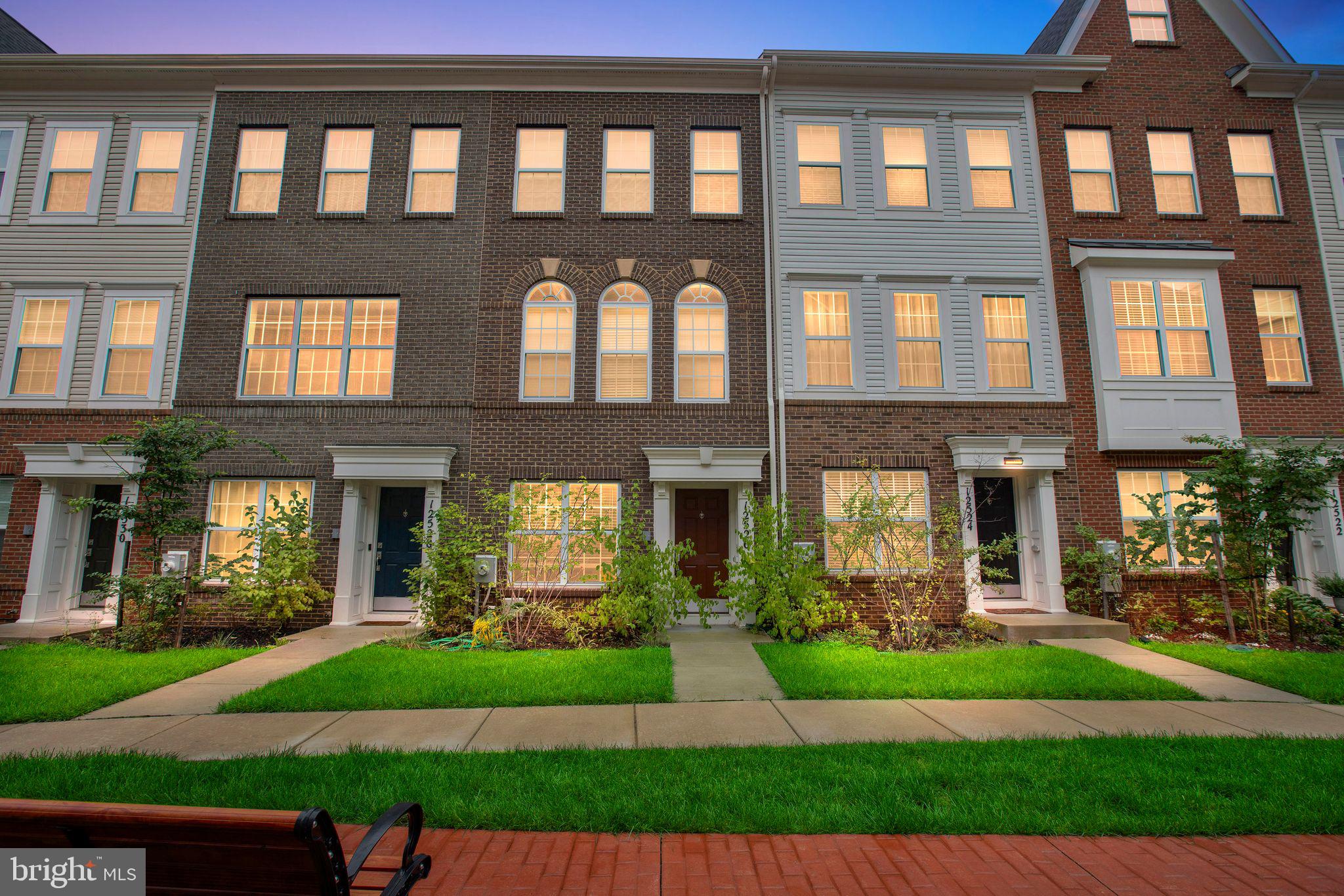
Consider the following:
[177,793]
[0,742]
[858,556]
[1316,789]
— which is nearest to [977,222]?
[858,556]

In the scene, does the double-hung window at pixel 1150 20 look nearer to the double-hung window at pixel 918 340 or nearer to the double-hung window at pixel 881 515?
the double-hung window at pixel 918 340

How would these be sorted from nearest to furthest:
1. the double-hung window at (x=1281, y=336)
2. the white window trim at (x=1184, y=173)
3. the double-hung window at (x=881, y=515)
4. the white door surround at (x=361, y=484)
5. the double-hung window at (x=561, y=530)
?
1. the double-hung window at (x=881, y=515)
2. the double-hung window at (x=561, y=530)
3. the white door surround at (x=361, y=484)
4. the double-hung window at (x=1281, y=336)
5. the white window trim at (x=1184, y=173)

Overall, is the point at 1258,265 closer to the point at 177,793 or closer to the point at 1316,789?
the point at 1316,789

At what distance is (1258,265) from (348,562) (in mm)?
17635

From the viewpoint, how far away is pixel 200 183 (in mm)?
11742

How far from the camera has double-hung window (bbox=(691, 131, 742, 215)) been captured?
11.9m

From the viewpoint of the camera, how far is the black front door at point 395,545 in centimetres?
1116

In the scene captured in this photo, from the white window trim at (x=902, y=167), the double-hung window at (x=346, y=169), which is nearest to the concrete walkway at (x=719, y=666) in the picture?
the white window trim at (x=902, y=167)

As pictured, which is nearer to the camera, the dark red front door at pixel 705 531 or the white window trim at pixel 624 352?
the dark red front door at pixel 705 531

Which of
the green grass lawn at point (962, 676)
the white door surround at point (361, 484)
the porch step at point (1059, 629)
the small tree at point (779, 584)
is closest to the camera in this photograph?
the green grass lawn at point (962, 676)

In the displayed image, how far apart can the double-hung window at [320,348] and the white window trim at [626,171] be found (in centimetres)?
442

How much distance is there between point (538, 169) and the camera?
472 inches

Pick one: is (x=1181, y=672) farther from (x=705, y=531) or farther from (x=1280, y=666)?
(x=705, y=531)

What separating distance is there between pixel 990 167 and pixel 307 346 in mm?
13393
